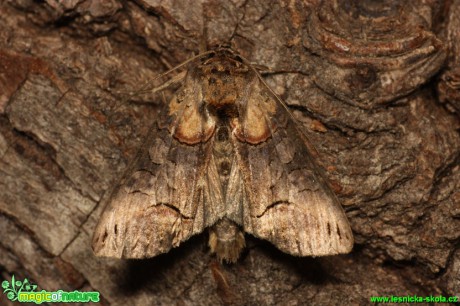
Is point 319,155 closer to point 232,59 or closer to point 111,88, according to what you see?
point 232,59

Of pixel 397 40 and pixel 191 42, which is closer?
pixel 397 40

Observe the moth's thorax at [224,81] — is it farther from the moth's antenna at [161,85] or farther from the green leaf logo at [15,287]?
the green leaf logo at [15,287]

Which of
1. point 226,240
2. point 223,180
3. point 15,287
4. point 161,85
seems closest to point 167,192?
point 223,180

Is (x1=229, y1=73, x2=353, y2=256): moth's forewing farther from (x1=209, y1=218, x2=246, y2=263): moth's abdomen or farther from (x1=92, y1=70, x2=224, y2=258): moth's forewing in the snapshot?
(x1=92, y1=70, x2=224, y2=258): moth's forewing

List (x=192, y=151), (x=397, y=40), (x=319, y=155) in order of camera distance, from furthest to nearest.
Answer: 1. (x=192, y=151)
2. (x=319, y=155)
3. (x=397, y=40)

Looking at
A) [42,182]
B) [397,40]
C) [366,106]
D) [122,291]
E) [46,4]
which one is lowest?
[122,291]

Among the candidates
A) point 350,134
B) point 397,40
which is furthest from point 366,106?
point 397,40

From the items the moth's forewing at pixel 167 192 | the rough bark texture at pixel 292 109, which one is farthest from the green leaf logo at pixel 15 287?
the moth's forewing at pixel 167 192
